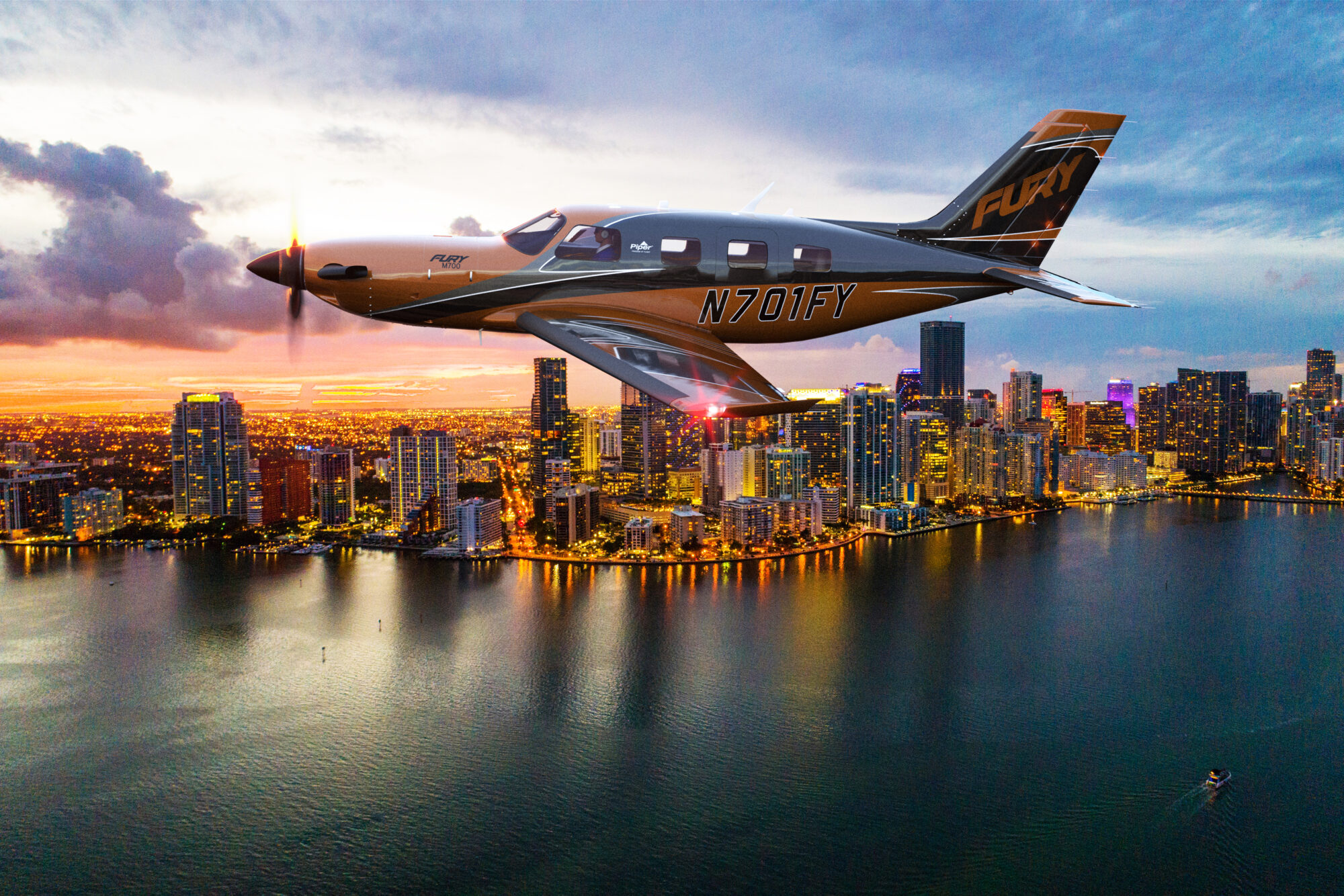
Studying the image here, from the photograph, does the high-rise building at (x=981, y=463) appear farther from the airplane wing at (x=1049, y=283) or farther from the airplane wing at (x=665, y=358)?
the airplane wing at (x=665, y=358)

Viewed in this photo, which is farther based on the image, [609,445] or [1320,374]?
[1320,374]

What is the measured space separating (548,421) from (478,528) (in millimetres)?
4858

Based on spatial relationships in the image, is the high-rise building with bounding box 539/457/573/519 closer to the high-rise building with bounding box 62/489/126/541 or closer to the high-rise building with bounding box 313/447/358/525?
the high-rise building with bounding box 313/447/358/525

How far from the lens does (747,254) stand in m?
1.53

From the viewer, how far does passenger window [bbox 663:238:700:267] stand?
1.53 m

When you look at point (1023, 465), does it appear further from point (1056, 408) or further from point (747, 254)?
point (747, 254)

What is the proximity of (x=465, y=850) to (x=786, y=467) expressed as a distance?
19436 mm

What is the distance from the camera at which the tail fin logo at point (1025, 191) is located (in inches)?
72.5

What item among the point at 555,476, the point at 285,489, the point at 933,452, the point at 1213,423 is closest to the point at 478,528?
the point at 555,476

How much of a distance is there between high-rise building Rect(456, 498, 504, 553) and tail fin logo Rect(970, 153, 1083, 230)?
2317 centimetres

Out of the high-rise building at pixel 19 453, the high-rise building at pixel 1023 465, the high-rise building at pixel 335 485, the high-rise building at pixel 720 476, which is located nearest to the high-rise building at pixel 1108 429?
the high-rise building at pixel 1023 465

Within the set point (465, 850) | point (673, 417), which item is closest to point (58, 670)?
point (465, 850)

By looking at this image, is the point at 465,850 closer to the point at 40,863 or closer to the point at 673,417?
the point at 40,863

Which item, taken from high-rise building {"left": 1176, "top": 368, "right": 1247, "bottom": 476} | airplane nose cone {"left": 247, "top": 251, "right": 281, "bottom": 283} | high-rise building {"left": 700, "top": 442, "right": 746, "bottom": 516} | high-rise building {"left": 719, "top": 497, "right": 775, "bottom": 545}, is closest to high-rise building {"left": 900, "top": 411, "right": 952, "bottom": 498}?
high-rise building {"left": 700, "top": 442, "right": 746, "bottom": 516}
